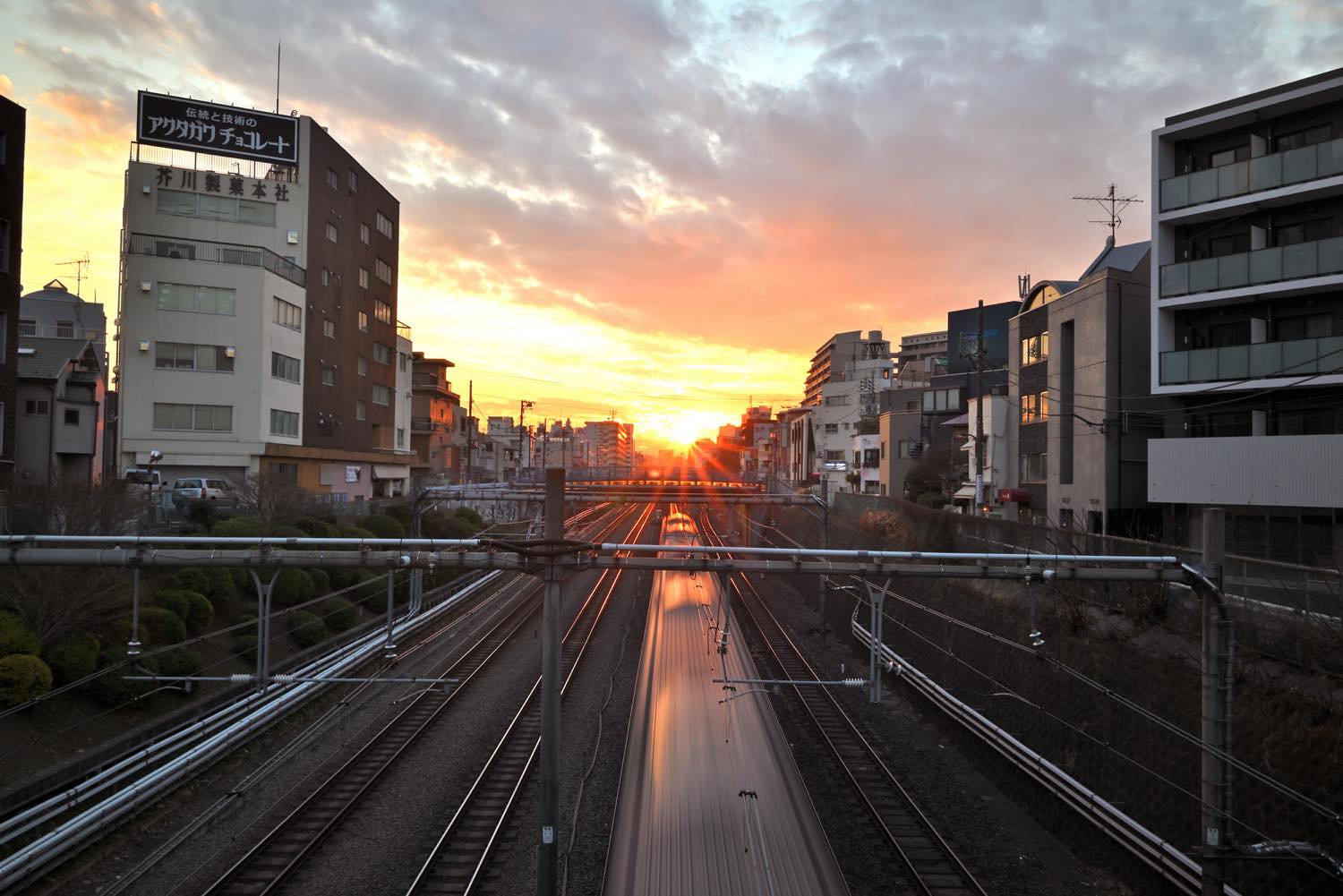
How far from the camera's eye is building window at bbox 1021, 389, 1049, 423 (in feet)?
86.3

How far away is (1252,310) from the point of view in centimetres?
1883

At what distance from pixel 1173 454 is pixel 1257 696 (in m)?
Result: 11.5

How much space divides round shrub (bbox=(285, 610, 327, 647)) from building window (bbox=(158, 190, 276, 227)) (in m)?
20.8

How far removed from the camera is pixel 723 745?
13.2 m

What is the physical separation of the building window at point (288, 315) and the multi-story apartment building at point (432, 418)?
22415 mm

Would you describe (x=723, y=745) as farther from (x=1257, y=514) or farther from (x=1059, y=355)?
(x=1059, y=355)

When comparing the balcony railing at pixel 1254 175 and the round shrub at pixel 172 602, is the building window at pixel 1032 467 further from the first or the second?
the round shrub at pixel 172 602

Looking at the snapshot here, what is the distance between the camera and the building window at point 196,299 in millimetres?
29078

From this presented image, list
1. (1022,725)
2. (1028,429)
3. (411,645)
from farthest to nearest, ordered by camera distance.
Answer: (1028,429) < (411,645) < (1022,725)

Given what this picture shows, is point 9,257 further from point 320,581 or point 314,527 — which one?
point 320,581

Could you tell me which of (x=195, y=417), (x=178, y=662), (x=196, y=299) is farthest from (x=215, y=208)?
(x=178, y=662)

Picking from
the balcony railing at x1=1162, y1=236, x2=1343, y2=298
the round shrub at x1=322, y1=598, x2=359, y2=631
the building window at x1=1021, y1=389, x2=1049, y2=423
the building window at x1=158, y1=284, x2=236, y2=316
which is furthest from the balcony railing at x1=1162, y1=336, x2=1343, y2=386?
the building window at x1=158, y1=284, x2=236, y2=316

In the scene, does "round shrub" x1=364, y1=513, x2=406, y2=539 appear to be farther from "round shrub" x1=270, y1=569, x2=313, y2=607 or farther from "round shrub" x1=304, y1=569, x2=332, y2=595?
"round shrub" x1=270, y1=569, x2=313, y2=607

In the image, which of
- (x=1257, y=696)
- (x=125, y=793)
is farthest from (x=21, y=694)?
(x=1257, y=696)
